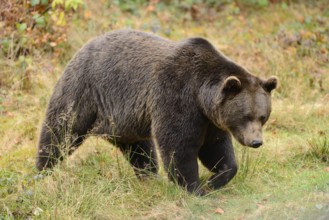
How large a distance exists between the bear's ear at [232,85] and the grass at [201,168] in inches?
40.2

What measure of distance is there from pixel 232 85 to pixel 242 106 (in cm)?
24

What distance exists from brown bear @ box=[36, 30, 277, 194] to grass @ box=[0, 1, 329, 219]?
29cm

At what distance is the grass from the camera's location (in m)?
A: 6.24

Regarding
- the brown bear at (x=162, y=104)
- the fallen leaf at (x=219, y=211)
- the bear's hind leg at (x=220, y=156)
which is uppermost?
the brown bear at (x=162, y=104)

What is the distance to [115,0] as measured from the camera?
42.4 ft

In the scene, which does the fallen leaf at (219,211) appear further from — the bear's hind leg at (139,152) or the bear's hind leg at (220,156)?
the bear's hind leg at (139,152)

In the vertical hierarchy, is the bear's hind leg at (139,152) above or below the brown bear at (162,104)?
below

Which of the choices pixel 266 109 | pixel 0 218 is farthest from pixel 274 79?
pixel 0 218

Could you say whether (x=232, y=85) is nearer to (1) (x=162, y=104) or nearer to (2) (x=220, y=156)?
(1) (x=162, y=104)

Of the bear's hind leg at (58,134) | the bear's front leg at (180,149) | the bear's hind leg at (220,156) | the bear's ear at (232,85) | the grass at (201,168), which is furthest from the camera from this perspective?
the bear's hind leg at (58,134)

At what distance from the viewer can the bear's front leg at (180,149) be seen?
6.67m

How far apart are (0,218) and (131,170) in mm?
1626

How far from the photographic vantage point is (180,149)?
6.67 m

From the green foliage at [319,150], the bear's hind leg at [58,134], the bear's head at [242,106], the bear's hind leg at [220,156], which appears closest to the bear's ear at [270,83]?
the bear's head at [242,106]
